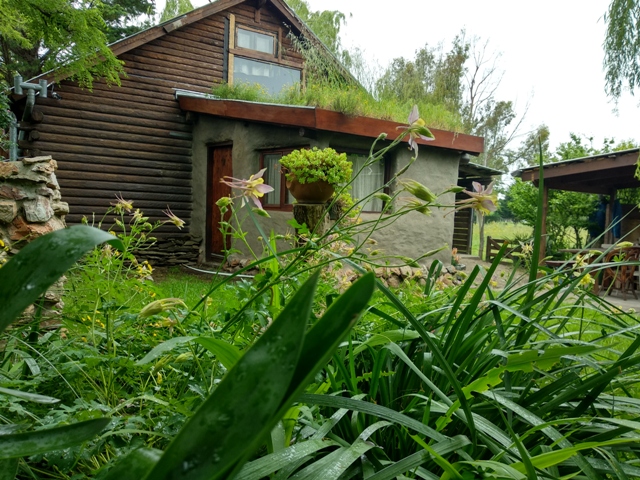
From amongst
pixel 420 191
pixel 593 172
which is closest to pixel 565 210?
pixel 593 172

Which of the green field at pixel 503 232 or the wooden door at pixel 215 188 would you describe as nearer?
the wooden door at pixel 215 188

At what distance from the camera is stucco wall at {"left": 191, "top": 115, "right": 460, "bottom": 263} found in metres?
7.31

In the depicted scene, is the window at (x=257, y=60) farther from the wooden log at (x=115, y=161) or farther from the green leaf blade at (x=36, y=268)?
the green leaf blade at (x=36, y=268)

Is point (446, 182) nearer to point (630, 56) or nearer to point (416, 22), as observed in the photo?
point (630, 56)

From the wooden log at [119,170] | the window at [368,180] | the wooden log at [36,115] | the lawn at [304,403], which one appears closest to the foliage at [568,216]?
the window at [368,180]

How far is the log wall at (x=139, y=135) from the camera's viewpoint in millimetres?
8336

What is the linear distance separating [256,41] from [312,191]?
7.18m

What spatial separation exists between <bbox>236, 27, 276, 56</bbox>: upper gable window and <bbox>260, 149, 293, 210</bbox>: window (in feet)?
13.4

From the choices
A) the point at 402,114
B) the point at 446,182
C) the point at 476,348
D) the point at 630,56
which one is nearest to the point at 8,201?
the point at 476,348

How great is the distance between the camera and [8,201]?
235 cm

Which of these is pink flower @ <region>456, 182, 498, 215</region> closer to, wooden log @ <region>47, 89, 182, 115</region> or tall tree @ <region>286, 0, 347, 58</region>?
wooden log @ <region>47, 89, 182, 115</region>

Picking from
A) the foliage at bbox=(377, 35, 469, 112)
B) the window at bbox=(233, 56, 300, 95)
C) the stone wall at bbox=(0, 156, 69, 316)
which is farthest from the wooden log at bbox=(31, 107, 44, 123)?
the foliage at bbox=(377, 35, 469, 112)

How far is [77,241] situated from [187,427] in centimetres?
18

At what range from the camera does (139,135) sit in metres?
9.05
